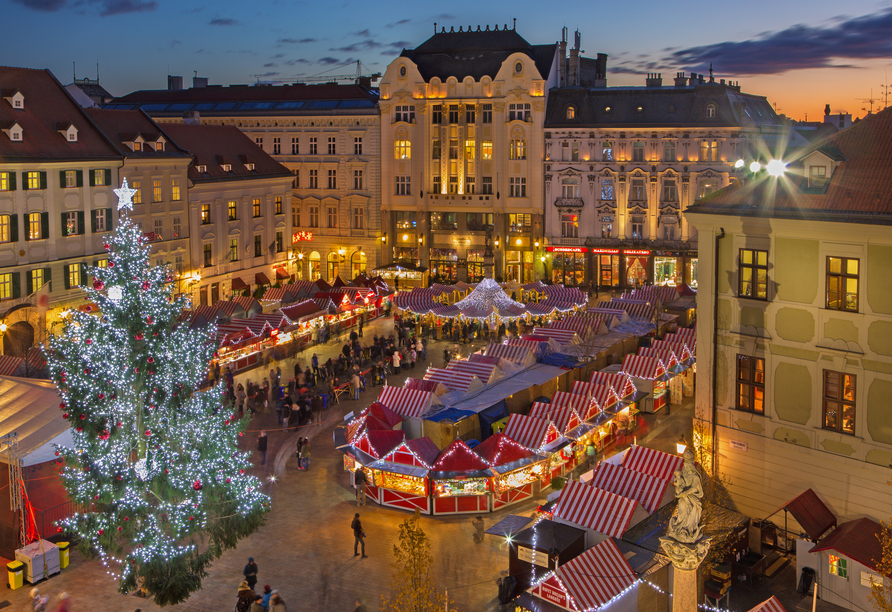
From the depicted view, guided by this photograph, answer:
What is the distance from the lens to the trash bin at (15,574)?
65.9 feet

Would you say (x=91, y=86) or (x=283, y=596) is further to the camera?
(x=91, y=86)

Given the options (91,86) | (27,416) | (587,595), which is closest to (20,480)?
(27,416)

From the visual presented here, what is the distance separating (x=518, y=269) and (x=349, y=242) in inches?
505

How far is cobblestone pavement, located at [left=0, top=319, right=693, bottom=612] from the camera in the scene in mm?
19625

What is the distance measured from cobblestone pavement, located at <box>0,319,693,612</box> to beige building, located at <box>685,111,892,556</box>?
624 centimetres

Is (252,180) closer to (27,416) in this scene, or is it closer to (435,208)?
(435,208)

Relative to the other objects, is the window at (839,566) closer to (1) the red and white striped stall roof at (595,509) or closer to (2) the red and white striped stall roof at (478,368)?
(1) the red and white striped stall roof at (595,509)

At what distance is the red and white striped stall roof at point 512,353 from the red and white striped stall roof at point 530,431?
603 cm

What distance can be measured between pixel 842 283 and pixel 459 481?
10.8 meters

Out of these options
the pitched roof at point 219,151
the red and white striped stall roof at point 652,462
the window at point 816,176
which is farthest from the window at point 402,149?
the window at point 816,176

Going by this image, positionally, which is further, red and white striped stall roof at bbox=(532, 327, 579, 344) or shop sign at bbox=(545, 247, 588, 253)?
shop sign at bbox=(545, 247, 588, 253)

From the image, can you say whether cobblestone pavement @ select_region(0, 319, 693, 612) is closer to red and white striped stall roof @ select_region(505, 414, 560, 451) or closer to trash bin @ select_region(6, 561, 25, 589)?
trash bin @ select_region(6, 561, 25, 589)

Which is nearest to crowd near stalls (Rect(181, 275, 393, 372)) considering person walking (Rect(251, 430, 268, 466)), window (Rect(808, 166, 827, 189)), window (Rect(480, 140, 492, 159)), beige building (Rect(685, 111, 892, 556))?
person walking (Rect(251, 430, 268, 466))

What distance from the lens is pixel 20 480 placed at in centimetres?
2061
